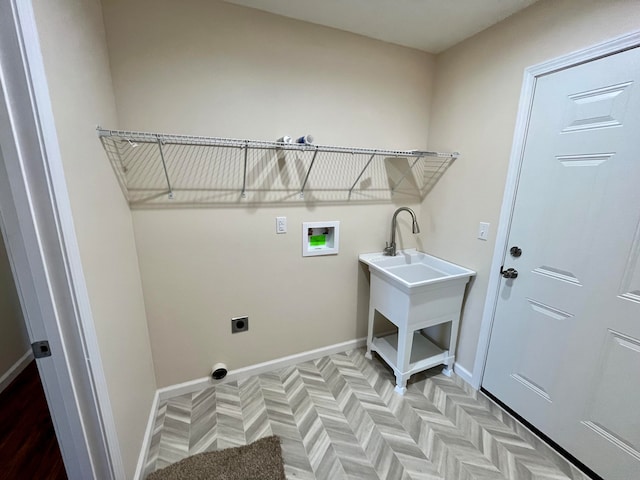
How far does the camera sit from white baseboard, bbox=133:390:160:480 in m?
1.31

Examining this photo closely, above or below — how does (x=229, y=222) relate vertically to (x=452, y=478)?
above

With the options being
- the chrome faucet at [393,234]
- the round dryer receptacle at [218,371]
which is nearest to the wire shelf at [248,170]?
the chrome faucet at [393,234]

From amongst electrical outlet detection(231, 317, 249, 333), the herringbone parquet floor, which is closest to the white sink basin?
the herringbone parquet floor

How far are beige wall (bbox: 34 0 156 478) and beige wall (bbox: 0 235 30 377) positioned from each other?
130 cm

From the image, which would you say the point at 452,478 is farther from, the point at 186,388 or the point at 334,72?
the point at 334,72

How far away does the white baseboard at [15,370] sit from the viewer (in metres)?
1.86

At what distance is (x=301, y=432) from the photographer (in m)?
1.57

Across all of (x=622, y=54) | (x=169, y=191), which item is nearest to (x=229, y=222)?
(x=169, y=191)

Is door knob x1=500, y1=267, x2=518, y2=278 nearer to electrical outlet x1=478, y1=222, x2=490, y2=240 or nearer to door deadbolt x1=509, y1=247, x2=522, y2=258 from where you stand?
door deadbolt x1=509, y1=247, x2=522, y2=258

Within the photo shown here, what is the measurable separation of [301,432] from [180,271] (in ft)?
3.91

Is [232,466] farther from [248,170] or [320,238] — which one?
[248,170]

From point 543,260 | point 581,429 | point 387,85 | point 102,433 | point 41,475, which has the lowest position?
point 41,475

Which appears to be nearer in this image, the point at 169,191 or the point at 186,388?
the point at 169,191

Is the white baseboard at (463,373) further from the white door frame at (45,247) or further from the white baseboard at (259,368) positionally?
the white door frame at (45,247)
